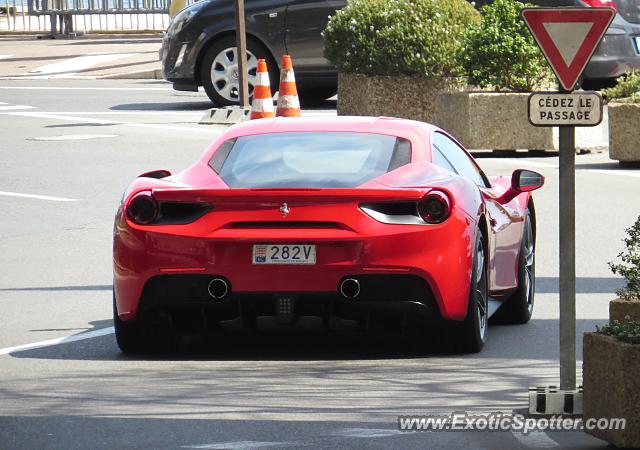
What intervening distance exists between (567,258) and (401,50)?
13243 mm

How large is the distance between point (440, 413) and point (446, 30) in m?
13.3

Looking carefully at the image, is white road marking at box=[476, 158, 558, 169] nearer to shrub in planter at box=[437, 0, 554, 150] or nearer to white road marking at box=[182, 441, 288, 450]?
shrub in planter at box=[437, 0, 554, 150]

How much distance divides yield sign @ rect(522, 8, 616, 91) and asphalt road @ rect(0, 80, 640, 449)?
53.1 inches

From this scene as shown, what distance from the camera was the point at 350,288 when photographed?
329 inches

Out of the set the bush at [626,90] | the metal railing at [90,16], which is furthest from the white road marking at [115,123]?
the metal railing at [90,16]

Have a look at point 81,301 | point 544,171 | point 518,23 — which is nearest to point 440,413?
point 81,301

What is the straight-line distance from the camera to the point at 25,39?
41.6 metres

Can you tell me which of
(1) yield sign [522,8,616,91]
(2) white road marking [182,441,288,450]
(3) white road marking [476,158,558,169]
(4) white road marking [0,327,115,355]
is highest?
(1) yield sign [522,8,616,91]

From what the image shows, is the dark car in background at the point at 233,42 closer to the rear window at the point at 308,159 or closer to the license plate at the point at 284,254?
the rear window at the point at 308,159

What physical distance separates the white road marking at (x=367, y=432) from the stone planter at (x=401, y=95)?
13.6 metres

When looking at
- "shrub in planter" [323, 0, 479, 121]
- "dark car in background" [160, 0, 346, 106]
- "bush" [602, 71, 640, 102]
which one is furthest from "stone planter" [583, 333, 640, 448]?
"dark car in background" [160, 0, 346, 106]

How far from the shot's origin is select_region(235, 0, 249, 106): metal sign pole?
21.7m

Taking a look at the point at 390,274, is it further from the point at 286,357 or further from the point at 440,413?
the point at 440,413

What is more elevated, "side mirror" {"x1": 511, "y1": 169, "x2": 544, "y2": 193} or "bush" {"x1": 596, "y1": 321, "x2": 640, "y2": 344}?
"side mirror" {"x1": 511, "y1": 169, "x2": 544, "y2": 193}
